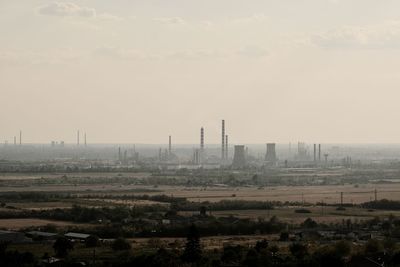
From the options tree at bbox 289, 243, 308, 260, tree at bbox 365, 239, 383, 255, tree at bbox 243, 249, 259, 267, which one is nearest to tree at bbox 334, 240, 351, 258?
tree at bbox 365, 239, 383, 255

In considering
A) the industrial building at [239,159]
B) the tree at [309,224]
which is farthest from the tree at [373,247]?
the industrial building at [239,159]

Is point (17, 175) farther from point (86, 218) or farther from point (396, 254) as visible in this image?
point (396, 254)

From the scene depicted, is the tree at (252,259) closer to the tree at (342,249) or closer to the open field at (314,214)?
the tree at (342,249)

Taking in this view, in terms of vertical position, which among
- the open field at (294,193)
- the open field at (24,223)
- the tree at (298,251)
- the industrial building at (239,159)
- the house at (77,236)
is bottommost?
the open field at (24,223)

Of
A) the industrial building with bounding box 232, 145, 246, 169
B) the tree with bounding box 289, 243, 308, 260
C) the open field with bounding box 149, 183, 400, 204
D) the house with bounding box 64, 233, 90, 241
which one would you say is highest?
the industrial building with bounding box 232, 145, 246, 169

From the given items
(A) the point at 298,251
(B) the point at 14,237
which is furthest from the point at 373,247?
(B) the point at 14,237

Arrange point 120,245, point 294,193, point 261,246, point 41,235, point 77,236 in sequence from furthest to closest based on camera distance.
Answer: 1. point 294,193
2. point 41,235
3. point 77,236
4. point 120,245
5. point 261,246

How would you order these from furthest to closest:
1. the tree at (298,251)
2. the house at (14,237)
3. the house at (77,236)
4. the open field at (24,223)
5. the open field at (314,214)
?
the open field at (314,214), the open field at (24,223), the house at (77,236), the house at (14,237), the tree at (298,251)

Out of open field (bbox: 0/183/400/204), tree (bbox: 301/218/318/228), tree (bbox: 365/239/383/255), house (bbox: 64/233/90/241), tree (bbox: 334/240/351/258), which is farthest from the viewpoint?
open field (bbox: 0/183/400/204)

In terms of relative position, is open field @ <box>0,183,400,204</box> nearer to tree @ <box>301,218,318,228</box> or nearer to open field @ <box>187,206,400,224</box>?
open field @ <box>187,206,400,224</box>

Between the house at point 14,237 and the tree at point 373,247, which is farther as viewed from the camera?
the house at point 14,237

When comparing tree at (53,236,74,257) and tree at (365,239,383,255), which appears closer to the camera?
tree at (53,236,74,257)

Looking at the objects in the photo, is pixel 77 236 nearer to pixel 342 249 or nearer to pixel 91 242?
pixel 91 242
